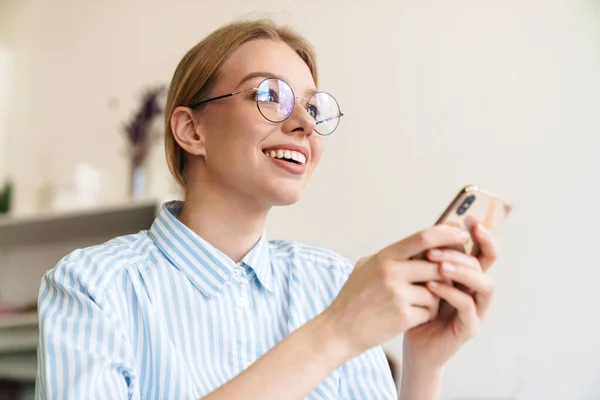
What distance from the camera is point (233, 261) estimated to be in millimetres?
1131

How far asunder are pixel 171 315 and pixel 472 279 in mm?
487

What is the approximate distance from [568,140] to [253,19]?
3.82 ft

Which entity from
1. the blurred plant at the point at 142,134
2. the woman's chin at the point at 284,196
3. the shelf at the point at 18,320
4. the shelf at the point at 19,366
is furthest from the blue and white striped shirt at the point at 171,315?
the shelf at the point at 19,366

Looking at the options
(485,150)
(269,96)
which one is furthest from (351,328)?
(485,150)

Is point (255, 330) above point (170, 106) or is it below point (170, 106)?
below

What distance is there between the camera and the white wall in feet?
6.29

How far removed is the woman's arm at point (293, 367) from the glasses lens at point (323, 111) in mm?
475

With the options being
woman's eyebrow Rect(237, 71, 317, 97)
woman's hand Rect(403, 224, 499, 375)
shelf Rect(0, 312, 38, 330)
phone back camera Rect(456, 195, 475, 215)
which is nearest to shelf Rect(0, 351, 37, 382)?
shelf Rect(0, 312, 38, 330)

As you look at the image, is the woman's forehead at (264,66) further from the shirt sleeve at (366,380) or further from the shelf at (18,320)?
the shelf at (18,320)

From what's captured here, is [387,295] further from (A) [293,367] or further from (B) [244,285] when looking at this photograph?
(B) [244,285]

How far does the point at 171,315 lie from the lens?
3.32 feet

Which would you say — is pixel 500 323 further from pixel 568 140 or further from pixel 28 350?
pixel 28 350

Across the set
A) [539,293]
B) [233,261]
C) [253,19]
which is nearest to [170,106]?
[253,19]

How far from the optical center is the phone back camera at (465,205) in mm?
809
